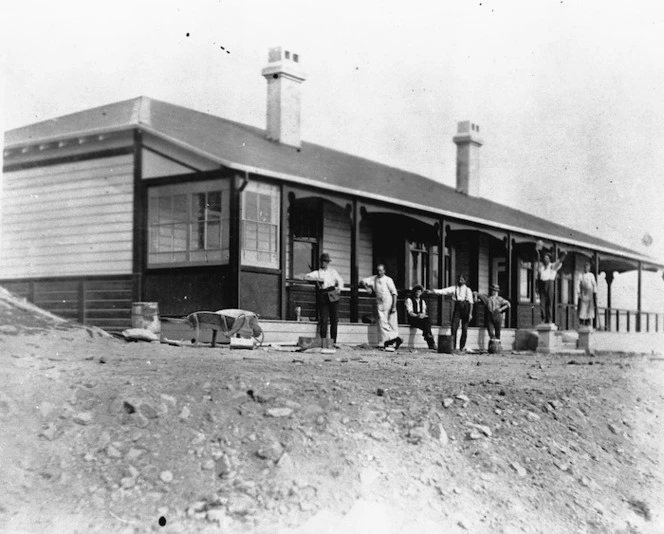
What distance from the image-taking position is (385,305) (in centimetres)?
1558

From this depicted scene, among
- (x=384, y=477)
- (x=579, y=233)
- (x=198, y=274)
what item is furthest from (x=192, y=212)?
(x=579, y=233)

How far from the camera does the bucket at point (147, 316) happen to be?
1400cm

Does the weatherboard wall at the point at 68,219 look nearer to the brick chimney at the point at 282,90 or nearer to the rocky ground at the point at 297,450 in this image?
the brick chimney at the point at 282,90

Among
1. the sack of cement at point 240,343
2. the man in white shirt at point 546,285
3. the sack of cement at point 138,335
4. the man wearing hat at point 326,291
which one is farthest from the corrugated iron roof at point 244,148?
the sack of cement at point 138,335

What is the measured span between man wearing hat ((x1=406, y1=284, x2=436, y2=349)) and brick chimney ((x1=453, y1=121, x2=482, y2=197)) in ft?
39.7

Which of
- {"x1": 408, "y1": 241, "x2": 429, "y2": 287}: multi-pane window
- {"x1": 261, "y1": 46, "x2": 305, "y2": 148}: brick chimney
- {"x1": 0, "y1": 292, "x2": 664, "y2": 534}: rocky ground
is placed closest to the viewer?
{"x1": 0, "y1": 292, "x2": 664, "y2": 534}: rocky ground

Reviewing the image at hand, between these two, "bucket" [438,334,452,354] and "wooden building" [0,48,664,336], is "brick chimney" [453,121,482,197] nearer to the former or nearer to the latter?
"wooden building" [0,48,664,336]

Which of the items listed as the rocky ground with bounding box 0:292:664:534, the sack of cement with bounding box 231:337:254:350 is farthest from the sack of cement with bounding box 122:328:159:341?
the rocky ground with bounding box 0:292:664:534

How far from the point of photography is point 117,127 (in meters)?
14.8

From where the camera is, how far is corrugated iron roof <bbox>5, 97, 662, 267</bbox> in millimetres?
14789

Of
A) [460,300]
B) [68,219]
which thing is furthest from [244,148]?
[460,300]

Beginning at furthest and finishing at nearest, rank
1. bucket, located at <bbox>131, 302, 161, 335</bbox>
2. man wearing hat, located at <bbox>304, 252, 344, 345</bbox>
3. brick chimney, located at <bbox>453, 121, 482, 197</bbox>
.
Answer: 1. brick chimney, located at <bbox>453, 121, 482, 197</bbox>
2. man wearing hat, located at <bbox>304, 252, 344, 345</bbox>
3. bucket, located at <bbox>131, 302, 161, 335</bbox>

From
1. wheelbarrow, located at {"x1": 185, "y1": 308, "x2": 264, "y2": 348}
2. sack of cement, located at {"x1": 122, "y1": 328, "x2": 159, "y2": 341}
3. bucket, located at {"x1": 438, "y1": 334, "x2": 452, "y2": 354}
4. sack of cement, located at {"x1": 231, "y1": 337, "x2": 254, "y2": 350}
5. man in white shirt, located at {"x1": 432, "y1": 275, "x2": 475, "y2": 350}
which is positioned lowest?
bucket, located at {"x1": 438, "y1": 334, "x2": 452, "y2": 354}

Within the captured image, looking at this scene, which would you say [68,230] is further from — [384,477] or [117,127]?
[384,477]
